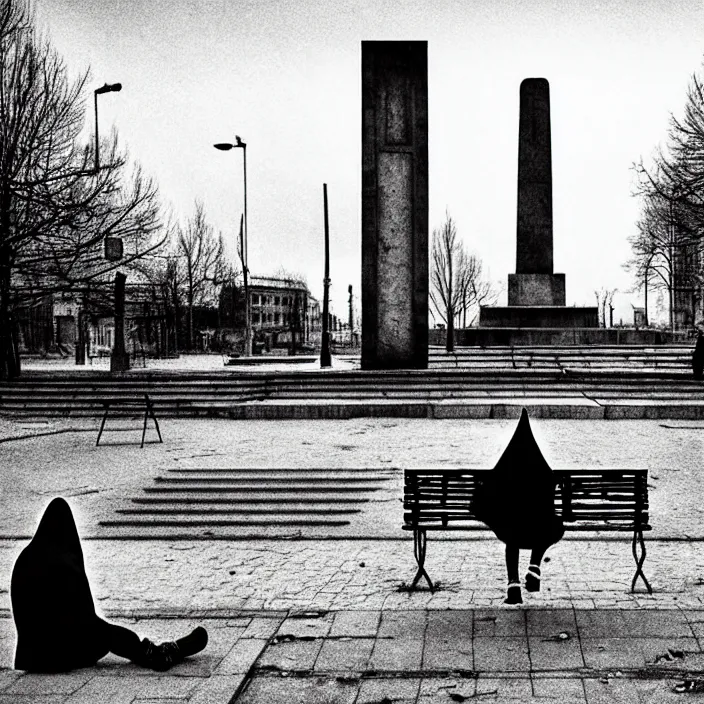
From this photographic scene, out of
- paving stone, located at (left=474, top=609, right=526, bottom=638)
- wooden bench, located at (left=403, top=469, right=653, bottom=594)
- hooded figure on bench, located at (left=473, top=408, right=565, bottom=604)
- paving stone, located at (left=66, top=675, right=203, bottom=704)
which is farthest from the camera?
wooden bench, located at (left=403, top=469, right=653, bottom=594)

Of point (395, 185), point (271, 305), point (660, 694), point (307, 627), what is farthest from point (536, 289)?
point (271, 305)

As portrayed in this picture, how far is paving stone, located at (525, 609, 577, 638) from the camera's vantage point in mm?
5391

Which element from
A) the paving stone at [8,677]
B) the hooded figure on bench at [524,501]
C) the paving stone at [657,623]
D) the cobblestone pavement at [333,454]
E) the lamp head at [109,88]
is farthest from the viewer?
the lamp head at [109,88]

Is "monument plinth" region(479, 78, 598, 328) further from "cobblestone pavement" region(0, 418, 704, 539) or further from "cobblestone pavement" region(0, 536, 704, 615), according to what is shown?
"cobblestone pavement" region(0, 536, 704, 615)

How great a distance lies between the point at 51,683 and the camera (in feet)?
15.4

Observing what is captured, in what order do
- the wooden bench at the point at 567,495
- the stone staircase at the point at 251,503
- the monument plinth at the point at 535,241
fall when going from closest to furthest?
the wooden bench at the point at 567,495 < the stone staircase at the point at 251,503 < the monument plinth at the point at 535,241

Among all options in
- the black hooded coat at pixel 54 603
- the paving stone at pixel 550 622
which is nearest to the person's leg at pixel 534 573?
the paving stone at pixel 550 622

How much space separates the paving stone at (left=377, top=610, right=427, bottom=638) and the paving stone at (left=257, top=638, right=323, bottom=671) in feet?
1.28

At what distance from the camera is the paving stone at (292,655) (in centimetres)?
497

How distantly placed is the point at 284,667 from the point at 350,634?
1.97 ft

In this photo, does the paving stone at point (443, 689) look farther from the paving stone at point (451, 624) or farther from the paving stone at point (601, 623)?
the paving stone at point (601, 623)

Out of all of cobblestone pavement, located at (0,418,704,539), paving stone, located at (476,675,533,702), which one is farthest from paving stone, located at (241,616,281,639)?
cobblestone pavement, located at (0,418,704,539)

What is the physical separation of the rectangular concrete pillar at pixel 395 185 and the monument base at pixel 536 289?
1200 centimetres

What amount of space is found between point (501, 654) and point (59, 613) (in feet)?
7.06
